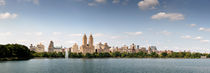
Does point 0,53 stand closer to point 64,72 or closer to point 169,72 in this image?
point 64,72

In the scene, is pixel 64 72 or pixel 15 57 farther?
pixel 15 57

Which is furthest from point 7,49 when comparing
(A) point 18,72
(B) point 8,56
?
(A) point 18,72

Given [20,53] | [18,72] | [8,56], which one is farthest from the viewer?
[20,53]

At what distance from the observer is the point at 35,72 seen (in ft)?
235

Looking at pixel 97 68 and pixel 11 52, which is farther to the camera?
pixel 11 52

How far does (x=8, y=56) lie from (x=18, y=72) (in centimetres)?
9202

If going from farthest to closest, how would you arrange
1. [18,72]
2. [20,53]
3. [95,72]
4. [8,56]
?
[20,53]
[8,56]
[95,72]
[18,72]

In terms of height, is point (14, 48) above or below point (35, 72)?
above

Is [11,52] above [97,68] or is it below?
above

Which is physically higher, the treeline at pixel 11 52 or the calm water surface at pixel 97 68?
the treeline at pixel 11 52

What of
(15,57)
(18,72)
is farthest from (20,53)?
(18,72)

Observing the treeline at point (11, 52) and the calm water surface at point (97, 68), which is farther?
the treeline at point (11, 52)

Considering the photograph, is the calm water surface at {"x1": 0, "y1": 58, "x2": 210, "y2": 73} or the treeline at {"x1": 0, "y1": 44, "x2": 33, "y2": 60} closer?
the calm water surface at {"x1": 0, "y1": 58, "x2": 210, "y2": 73}

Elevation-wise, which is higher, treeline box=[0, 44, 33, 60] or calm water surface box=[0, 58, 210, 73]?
treeline box=[0, 44, 33, 60]
